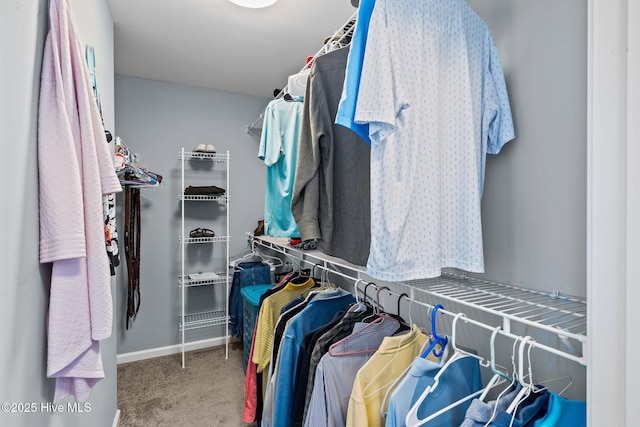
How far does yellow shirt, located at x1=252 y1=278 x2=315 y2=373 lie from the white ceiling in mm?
1595

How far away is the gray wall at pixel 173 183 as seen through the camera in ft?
9.25

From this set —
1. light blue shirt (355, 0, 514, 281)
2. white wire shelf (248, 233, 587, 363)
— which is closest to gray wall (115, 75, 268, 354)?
white wire shelf (248, 233, 587, 363)

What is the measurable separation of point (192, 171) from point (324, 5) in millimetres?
1887

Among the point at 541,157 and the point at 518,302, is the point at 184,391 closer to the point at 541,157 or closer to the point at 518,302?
the point at 518,302

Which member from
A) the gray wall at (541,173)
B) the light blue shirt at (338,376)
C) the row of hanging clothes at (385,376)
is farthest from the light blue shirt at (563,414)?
the light blue shirt at (338,376)

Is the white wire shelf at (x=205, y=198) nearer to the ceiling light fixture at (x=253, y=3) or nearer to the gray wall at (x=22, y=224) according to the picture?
the ceiling light fixture at (x=253, y=3)

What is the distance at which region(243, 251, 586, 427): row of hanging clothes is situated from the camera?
70 centimetres

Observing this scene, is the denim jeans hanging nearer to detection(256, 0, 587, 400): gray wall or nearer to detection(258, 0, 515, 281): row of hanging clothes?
detection(258, 0, 515, 281): row of hanging clothes

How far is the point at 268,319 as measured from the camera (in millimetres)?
1705

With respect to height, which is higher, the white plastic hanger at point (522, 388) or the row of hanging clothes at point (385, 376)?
the white plastic hanger at point (522, 388)

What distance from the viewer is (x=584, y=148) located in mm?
873

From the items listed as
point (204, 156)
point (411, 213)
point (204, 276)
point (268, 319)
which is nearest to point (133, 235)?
point (204, 276)

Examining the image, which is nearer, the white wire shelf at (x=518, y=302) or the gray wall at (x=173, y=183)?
the white wire shelf at (x=518, y=302)

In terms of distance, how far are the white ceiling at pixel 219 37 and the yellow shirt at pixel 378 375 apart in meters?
1.77
